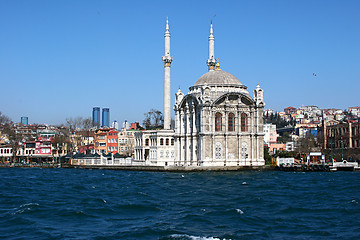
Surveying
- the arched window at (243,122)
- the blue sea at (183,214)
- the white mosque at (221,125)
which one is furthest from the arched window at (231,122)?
the blue sea at (183,214)

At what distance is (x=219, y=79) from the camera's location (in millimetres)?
60312

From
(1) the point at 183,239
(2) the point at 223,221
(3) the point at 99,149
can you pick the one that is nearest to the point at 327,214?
(2) the point at 223,221

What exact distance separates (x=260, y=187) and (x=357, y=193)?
681 cm

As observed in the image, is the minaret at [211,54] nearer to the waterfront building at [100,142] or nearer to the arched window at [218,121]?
the arched window at [218,121]

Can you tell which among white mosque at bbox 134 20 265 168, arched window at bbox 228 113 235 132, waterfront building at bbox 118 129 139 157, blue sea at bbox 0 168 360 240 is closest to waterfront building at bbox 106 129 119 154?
waterfront building at bbox 118 129 139 157

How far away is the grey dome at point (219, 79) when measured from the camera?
60.1 m

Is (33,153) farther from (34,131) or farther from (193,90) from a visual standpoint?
(193,90)

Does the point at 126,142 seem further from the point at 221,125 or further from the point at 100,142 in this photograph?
the point at 221,125

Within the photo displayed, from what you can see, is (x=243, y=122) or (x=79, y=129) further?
(x=79, y=129)

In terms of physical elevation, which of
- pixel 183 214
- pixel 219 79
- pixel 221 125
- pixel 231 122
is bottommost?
pixel 183 214

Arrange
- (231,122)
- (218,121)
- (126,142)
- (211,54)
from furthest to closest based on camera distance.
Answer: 1. (126,142)
2. (211,54)
3. (231,122)
4. (218,121)

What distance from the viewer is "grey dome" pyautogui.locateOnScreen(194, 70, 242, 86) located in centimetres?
6012

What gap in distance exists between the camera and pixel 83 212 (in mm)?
22781

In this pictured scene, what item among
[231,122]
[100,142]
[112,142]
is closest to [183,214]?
[231,122]
